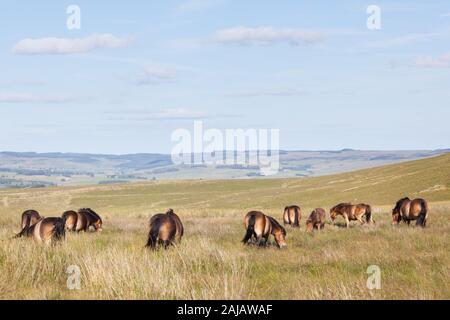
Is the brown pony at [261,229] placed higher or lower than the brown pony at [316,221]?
lower

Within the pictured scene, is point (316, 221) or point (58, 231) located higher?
point (316, 221)

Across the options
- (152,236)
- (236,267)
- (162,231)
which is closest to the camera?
(236,267)

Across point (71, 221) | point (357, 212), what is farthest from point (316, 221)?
point (71, 221)

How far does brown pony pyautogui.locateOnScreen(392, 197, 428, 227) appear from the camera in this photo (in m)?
22.6

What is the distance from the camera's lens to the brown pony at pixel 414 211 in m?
22.6

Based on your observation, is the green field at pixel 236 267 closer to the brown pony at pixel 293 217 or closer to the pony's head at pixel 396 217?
the pony's head at pixel 396 217

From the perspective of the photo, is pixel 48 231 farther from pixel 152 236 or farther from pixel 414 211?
pixel 414 211

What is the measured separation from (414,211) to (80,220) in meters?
13.2

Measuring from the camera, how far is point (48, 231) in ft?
49.9

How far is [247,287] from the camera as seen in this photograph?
9805 millimetres

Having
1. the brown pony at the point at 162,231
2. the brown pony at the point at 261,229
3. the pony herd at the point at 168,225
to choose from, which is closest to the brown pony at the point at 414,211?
the pony herd at the point at 168,225

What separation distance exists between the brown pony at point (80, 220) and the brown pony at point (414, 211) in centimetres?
1241
